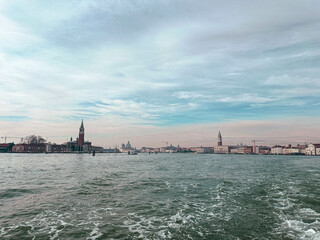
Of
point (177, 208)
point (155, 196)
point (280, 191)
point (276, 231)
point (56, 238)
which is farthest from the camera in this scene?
point (280, 191)

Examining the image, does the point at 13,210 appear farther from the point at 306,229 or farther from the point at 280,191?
the point at 280,191

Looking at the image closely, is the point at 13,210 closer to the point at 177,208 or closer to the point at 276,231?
the point at 177,208

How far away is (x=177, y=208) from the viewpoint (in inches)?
560

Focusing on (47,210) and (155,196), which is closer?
(47,210)

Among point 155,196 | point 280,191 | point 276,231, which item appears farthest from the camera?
point 280,191

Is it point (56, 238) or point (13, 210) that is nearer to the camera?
point (56, 238)

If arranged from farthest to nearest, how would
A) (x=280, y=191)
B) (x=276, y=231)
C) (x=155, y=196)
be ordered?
(x=280, y=191), (x=155, y=196), (x=276, y=231)

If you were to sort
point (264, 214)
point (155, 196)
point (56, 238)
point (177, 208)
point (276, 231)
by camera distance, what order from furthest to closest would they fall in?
point (155, 196)
point (177, 208)
point (264, 214)
point (276, 231)
point (56, 238)

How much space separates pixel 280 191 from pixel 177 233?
14288 millimetres

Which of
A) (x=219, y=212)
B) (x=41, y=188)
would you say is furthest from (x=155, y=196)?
(x=41, y=188)

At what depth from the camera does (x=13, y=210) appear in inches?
544

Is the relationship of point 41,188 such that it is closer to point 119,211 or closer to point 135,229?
point 119,211

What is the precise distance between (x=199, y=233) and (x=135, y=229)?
3189 mm

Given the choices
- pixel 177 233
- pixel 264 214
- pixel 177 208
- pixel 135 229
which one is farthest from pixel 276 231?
pixel 135 229
